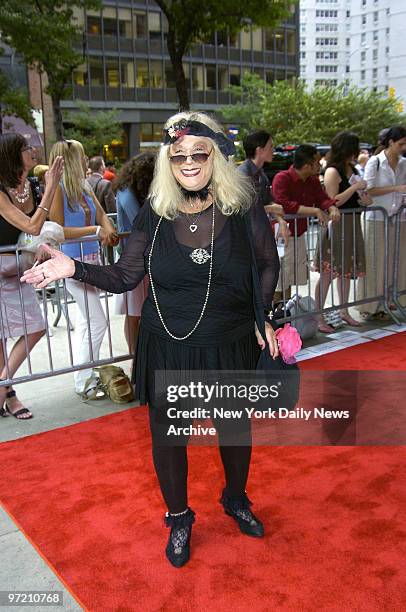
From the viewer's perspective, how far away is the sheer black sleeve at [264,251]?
2.96 meters

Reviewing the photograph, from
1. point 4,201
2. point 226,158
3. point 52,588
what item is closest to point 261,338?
point 226,158

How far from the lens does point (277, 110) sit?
140 ft

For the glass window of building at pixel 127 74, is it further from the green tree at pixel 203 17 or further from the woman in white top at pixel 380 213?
the woman in white top at pixel 380 213

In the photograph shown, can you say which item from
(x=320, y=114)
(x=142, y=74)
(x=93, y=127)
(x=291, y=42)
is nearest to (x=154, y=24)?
(x=142, y=74)

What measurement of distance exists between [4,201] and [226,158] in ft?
6.97

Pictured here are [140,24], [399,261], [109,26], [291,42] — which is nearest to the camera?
[399,261]

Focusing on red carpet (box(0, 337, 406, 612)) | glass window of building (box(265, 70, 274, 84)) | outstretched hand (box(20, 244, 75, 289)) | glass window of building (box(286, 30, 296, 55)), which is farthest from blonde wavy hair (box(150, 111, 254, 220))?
glass window of building (box(286, 30, 296, 55))

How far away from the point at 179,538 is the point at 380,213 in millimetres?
5016

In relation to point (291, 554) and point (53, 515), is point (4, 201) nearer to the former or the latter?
point (53, 515)

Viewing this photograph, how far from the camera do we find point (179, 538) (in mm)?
3025

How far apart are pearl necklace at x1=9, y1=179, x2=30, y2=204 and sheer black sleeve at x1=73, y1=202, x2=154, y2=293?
194 centimetres

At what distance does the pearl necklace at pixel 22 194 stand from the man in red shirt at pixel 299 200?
2719 mm

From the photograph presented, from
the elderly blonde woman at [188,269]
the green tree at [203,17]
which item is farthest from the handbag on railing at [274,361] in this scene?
the green tree at [203,17]

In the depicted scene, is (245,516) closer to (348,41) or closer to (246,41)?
(246,41)
